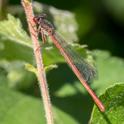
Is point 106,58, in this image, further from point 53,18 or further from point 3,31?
point 3,31

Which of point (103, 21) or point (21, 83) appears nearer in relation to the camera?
point (21, 83)

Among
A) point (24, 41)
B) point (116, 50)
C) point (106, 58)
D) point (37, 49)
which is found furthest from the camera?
point (116, 50)

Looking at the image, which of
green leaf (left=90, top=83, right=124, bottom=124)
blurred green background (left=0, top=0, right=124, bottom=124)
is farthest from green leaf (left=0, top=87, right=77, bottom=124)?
green leaf (left=90, top=83, right=124, bottom=124)

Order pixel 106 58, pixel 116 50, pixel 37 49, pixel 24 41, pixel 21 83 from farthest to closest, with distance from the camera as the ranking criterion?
1. pixel 116 50
2. pixel 106 58
3. pixel 21 83
4. pixel 24 41
5. pixel 37 49

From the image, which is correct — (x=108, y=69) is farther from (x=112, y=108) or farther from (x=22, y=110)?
(x=112, y=108)

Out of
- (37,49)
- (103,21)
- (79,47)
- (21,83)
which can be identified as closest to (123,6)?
(103,21)

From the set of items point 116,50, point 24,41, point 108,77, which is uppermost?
point 24,41

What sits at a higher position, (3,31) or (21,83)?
(3,31)
